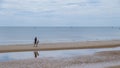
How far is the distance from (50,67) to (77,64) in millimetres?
2985

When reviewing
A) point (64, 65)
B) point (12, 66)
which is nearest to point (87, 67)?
point (64, 65)

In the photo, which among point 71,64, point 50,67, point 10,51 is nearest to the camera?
point 50,67

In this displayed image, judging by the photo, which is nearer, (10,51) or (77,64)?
(77,64)

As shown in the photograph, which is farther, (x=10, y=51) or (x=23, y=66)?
(x=10, y=51)

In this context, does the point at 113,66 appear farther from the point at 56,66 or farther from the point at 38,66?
the point at 38,66

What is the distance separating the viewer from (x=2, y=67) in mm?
22906

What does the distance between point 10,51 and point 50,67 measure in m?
16.2

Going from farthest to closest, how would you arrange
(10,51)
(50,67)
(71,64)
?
(10,51) → (71,64) → (50,67)

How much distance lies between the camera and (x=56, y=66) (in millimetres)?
23391

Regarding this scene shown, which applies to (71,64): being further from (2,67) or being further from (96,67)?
(2,67)

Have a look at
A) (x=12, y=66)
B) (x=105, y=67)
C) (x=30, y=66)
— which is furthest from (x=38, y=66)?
(x=105, y=67)

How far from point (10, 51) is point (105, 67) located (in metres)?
18.5

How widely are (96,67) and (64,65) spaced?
9.58ft

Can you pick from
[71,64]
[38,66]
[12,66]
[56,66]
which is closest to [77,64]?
[71,64]
